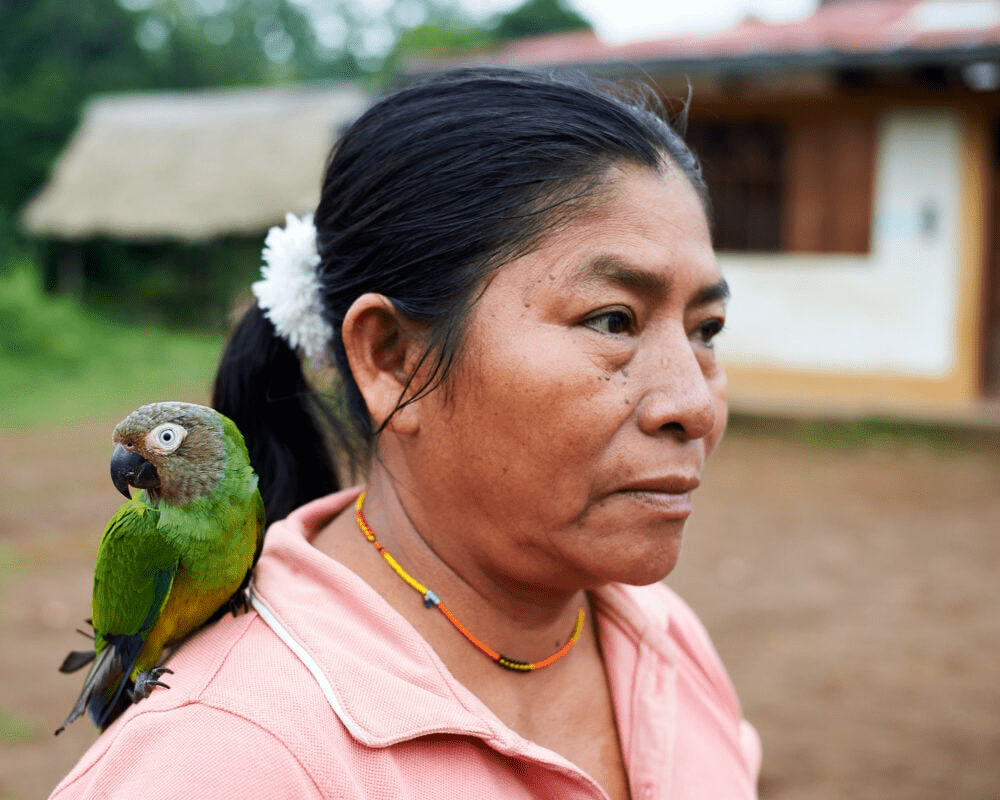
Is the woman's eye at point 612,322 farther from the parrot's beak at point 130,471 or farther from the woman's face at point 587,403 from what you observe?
the parrot's beak at point 130,471

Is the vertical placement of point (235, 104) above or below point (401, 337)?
below

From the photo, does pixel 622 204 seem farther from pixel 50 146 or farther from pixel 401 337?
pixel 50 146

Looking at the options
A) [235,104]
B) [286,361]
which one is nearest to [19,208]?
[235,104]

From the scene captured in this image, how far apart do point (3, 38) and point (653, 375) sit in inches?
1085

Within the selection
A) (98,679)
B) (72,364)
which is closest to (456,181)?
(98,679)

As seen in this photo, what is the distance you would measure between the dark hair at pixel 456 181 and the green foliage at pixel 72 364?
9176mm

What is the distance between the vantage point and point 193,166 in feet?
64.2

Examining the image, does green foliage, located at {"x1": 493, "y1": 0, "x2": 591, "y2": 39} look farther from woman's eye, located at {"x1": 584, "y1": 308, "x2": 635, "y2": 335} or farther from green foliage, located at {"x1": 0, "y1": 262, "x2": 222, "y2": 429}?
woman's eye, located at {"x1": 584, "y1": 308, "x2": 635, "y2": 335}

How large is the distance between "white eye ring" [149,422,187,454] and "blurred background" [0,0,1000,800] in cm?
58

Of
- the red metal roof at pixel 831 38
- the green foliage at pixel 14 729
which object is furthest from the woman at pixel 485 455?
the red metal roof at pixel 831 38

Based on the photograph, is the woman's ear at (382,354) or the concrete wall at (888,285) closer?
the woman's ear at (382,354)

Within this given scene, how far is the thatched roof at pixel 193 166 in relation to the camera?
719 inches

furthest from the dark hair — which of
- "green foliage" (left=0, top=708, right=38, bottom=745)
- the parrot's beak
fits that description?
"green foliage" (left=0, top=708, right=38, bottom=745)

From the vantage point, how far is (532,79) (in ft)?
5.21
